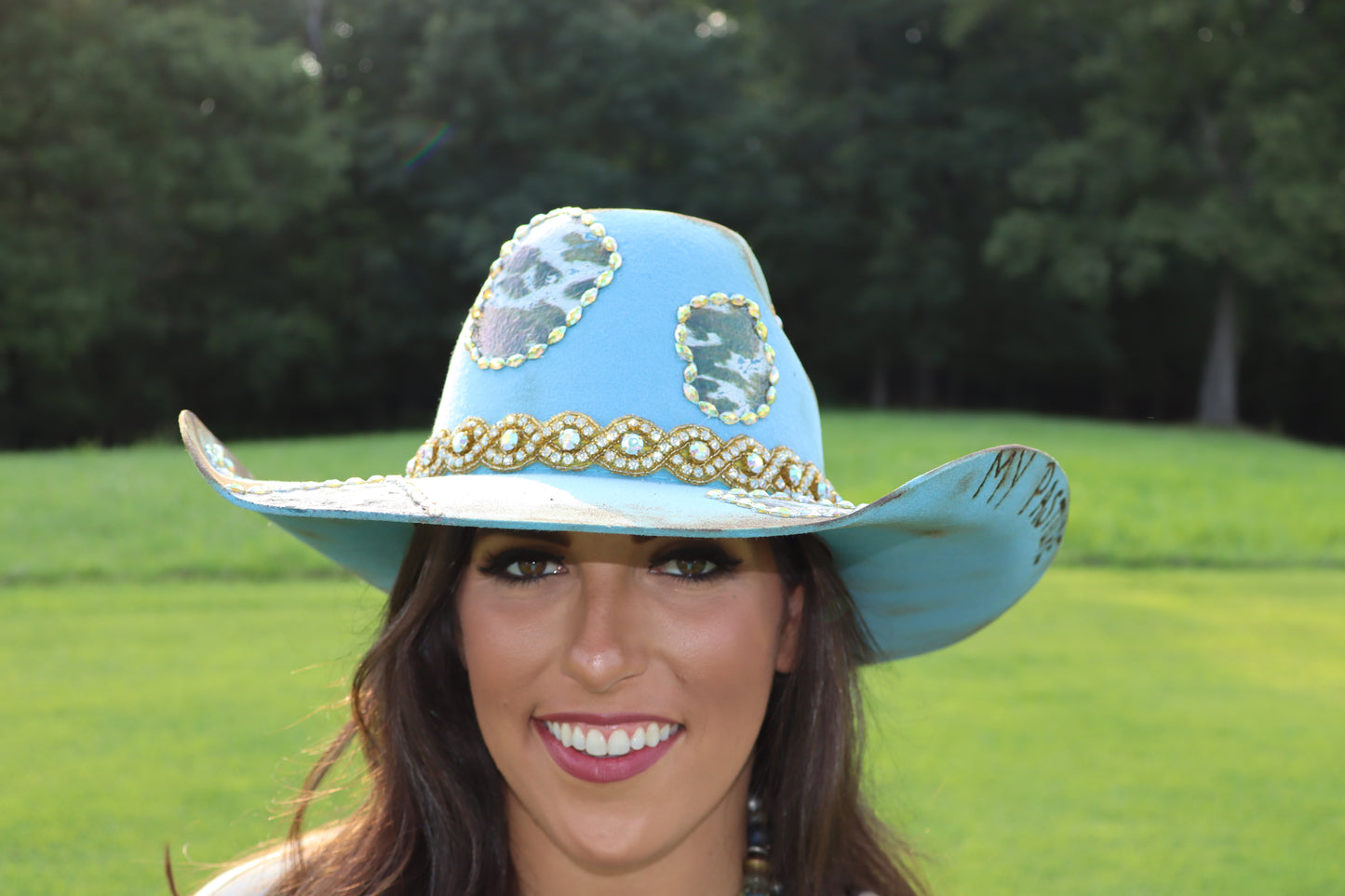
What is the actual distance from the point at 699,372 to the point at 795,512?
0.65ft

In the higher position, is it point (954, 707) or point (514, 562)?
point (514, 562)

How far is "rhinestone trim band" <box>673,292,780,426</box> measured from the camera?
4.53 ft

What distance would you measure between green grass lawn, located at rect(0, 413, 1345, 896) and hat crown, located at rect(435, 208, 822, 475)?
64cm

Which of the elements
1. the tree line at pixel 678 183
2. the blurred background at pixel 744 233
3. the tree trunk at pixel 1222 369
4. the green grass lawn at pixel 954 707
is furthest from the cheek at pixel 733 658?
the tree trunk at pixel 1222 369

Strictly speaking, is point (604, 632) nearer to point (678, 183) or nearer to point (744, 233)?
point (678, 183)

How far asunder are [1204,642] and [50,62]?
22.0 m

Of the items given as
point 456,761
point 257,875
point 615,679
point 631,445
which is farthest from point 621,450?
point 257,875

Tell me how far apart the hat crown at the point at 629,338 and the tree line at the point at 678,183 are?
20784 mm

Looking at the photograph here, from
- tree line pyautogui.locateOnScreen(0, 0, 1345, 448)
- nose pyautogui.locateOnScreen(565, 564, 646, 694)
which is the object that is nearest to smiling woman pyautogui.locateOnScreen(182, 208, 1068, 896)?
nose pyautogui.locateOnScreen(565, 564, 646, 694)

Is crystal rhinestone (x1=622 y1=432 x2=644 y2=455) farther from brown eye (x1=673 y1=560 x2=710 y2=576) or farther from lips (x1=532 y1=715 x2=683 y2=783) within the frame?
lips (x1=532 y1=715 x2=683 y2=783)

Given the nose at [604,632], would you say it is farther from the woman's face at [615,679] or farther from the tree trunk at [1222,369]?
the tree trunk at [1222,369]

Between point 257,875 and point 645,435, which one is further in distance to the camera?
point 257,875

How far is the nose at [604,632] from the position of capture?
52.6 inches

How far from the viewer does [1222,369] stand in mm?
22828
